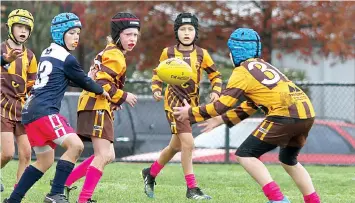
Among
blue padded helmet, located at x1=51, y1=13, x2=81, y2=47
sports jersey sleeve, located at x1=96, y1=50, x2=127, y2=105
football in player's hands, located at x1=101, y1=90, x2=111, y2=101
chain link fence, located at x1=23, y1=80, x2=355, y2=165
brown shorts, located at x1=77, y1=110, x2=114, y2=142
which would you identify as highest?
blue padded helmet, located at x1=51, y1=13, x2=81, y2=47

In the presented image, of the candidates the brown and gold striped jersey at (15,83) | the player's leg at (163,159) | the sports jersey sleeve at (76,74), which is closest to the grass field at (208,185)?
the player's leg at (163,159)

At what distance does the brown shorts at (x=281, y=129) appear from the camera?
7.61 meters

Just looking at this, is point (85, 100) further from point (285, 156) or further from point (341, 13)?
point (341, 13)

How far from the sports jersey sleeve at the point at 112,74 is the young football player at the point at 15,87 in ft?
4.28

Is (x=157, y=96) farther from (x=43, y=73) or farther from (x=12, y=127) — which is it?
(x=43, y=73)

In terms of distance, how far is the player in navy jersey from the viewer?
7.61 metres

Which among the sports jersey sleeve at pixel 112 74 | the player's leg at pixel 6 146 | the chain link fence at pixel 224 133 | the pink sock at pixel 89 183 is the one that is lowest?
the chain link fence at pixel 224 133

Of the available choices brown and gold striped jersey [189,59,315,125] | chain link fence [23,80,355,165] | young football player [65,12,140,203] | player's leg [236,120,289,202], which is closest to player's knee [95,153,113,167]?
young football player [65,12,140,203]

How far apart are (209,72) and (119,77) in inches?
72.5

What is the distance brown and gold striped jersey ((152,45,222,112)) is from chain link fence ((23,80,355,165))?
5157mm

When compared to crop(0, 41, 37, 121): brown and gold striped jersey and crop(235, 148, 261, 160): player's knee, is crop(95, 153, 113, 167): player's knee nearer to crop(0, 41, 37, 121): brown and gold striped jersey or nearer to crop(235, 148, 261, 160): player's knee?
crop(235, 148, 261, 160): player's knee

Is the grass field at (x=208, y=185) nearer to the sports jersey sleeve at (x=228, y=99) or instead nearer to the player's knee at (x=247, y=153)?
the player's knee at (x=247, y=153)

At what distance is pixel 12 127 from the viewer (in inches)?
367

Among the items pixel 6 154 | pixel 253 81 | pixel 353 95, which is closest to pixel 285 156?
pixel 253 81
